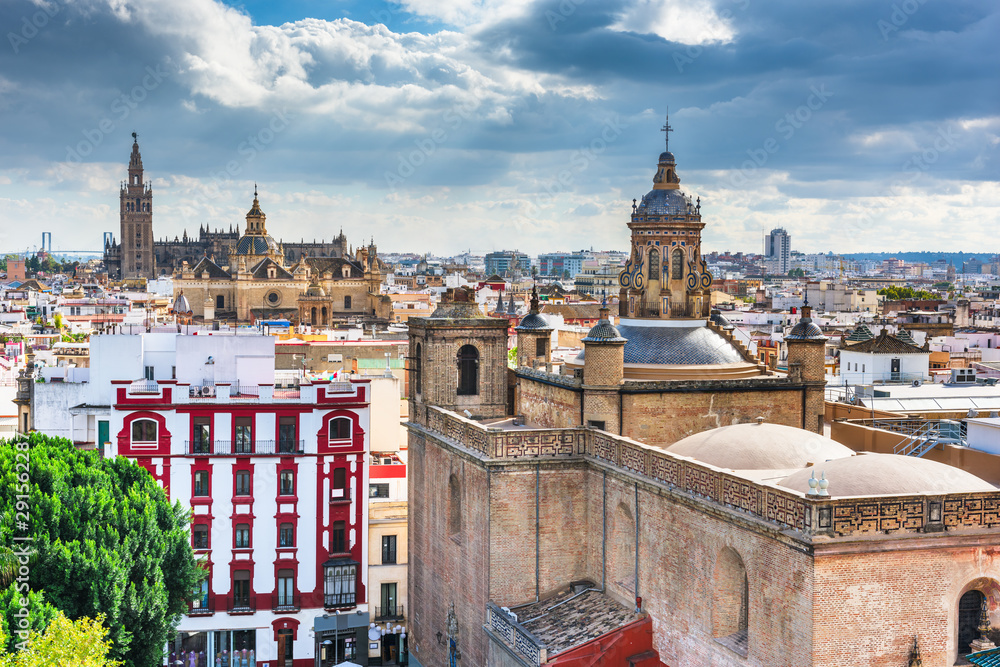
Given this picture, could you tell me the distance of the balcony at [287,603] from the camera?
34.6m

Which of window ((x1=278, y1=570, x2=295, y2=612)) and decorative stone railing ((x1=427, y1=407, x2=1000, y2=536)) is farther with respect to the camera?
window ((x1=278, y1=570, x2=295, y2=612))

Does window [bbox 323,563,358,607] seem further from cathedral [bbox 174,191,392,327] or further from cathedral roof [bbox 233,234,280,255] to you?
cathedral roof [bbox 233,234,280,255]

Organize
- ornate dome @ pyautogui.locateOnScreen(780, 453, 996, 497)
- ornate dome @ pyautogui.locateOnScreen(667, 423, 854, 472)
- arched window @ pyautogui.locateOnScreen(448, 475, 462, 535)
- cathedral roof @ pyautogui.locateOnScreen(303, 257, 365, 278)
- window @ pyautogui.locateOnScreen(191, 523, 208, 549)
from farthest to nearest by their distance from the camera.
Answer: cathedral roof @ pyautogui.locateOnScreen(303, 257, 365, 278)
window @ pyautogui.locateOnScreen(191, 523, 208, 549)
arched window @ pyautogui.locateOnScreen(448, 475, 462, 535)
ornate dome @ pyautogui.locateOnScreen(667, 423, 854, 472)
ornate dome @ pyautogui.locateOnScreen(780, 453, 996, 497)

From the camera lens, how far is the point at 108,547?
22.7 meters

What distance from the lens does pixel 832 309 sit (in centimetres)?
13412

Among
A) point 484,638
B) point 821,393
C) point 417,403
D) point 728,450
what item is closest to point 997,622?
point 728,450

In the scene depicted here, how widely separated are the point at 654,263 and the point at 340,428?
12.6 metres

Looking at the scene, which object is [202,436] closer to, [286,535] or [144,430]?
[144,430]

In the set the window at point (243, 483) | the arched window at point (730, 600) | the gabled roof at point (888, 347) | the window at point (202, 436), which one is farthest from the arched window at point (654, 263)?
the gabled roof at point (888, 347)

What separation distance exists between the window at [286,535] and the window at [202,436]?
344 centimetres

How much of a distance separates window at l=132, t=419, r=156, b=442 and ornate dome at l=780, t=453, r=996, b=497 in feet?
72.5

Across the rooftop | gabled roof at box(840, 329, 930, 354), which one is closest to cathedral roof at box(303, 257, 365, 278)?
gabled roof at box(840, 329, 930, 354)

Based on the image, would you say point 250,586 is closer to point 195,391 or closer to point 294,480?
point 294,480

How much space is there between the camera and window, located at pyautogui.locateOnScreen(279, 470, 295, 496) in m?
34.7
